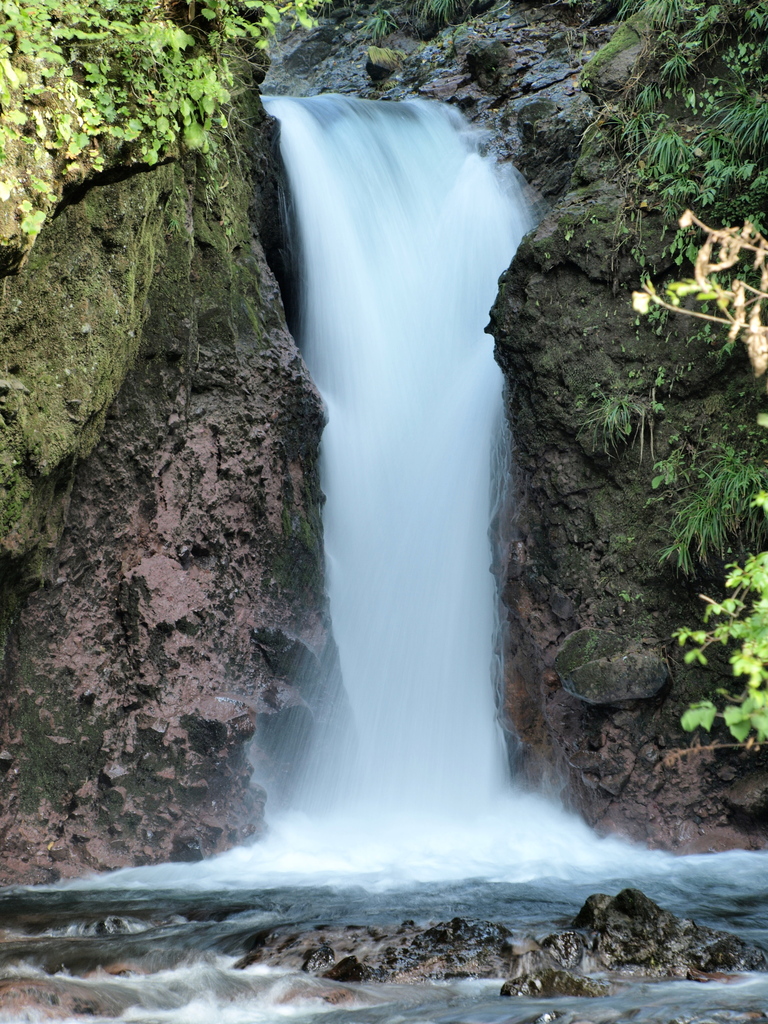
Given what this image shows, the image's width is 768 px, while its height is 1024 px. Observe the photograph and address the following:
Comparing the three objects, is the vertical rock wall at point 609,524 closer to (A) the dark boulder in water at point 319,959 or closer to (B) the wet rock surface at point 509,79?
(B) the wet rock surface at point 509,79

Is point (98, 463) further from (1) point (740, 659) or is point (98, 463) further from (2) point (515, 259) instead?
(1) point (740, 659)

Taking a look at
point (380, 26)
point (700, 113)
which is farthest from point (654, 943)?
point (380, 26)

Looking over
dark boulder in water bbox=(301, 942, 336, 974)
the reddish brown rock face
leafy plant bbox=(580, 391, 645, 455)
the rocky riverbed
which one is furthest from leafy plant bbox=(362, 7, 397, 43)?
dark boulder in water bbox=(301, 942, 336, 974)

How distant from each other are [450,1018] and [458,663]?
445cm

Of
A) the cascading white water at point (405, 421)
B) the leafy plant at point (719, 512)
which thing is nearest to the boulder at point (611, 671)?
the leafy plant at point (719, 512)

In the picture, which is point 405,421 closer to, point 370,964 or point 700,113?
point 700,113

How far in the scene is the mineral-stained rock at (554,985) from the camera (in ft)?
12.5

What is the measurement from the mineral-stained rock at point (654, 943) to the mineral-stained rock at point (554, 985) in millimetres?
259

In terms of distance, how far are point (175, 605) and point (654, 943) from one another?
4.21m

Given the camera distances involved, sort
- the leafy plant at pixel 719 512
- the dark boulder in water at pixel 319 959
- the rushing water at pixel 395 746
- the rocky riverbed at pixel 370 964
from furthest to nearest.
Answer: the leafy plant at pixel 719 512 < the dark boulder in water at pixel 319 959 < the rushing water at pixel 395 746 < the rocky riverbed at pixel 370 964

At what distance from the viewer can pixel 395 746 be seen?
773 centimetres

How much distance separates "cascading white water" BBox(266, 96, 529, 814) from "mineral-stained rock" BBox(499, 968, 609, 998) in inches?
→ 136

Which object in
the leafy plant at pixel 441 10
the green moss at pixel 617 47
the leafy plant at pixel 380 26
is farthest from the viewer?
the leafy plant at pixel 380 26

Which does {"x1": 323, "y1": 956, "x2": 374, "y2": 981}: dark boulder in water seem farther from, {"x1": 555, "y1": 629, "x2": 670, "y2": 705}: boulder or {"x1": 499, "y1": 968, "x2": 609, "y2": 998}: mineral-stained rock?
{"x1": 555, "y1": 629, "x2": 670, "y2": 705}: boulder
